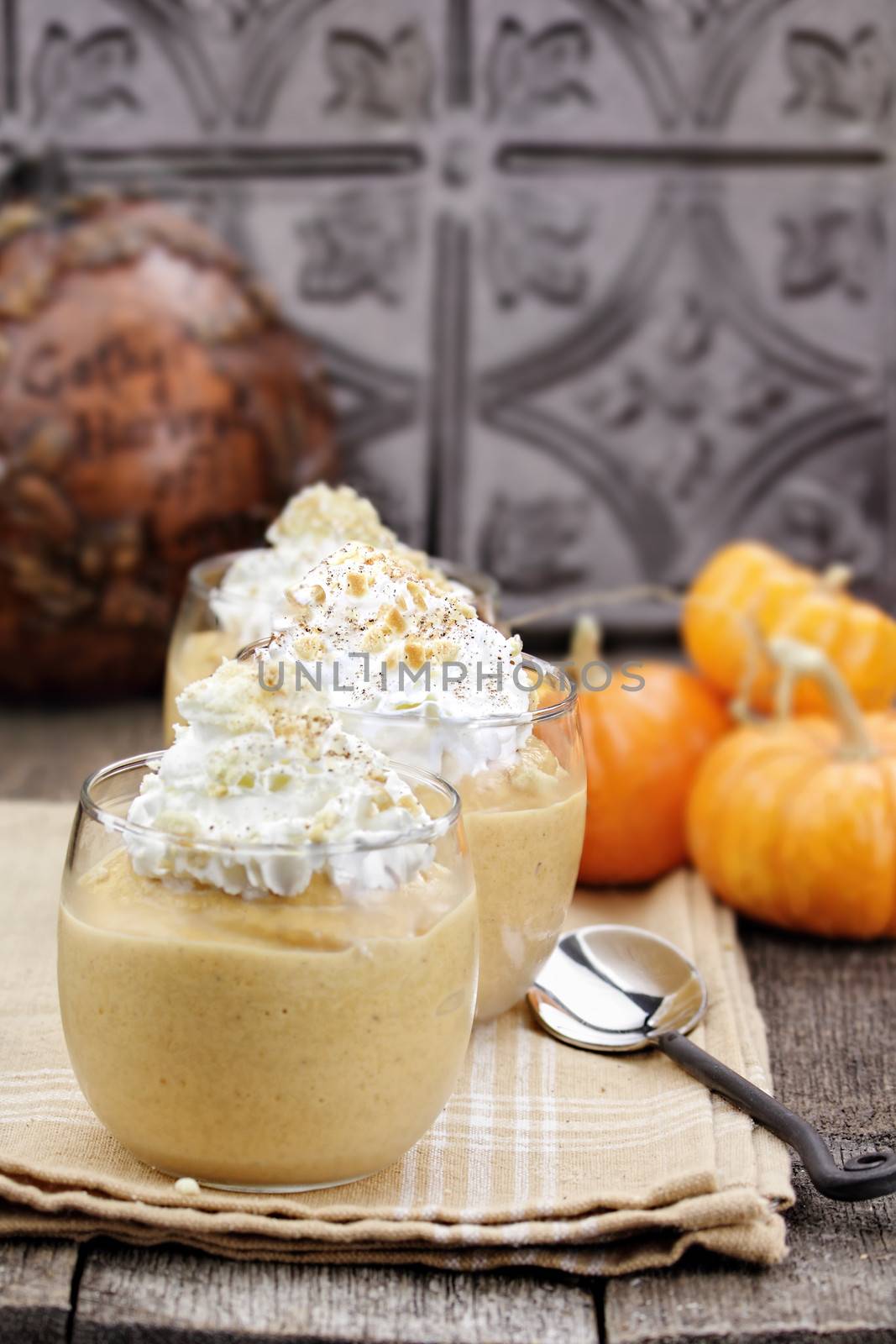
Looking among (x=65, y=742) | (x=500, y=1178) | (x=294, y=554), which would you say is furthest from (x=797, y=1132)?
(x=65, y=742)

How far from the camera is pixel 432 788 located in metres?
1.41

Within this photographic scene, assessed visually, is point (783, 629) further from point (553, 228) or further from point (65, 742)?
point (65, 742)

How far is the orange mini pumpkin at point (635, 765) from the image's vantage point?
7.36 ft

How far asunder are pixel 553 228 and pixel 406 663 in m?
2.02

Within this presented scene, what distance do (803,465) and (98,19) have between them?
1793mm

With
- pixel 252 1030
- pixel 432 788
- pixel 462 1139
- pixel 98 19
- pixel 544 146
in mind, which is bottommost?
pixel 462 1139

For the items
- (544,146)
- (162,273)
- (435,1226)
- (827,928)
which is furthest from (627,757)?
(544,146)

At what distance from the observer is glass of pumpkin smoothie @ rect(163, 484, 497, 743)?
194 cm

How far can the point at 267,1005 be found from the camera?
4.17 ft

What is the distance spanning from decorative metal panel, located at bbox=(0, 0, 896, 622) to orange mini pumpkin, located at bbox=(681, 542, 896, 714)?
0.80 meters

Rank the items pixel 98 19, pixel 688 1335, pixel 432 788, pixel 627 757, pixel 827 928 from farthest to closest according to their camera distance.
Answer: pixel 98 19, pixel 627 757, pixel 827 928, pixel 432 788, pixel 688 1335

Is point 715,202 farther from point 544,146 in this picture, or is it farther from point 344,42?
point 344,42

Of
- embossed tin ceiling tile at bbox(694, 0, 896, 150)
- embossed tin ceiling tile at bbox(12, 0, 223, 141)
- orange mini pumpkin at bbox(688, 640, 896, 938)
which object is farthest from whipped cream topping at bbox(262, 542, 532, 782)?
embossed tin ceiling tile at bbox(694, 0, 896, 150)

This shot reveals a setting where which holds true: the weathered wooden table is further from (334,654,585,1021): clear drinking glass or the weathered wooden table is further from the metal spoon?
(334,654,585,1021): clear drinking glass
